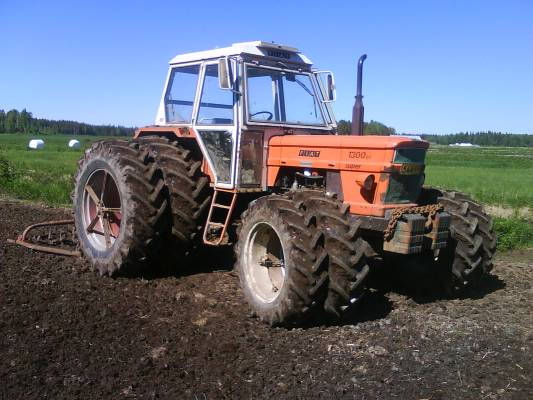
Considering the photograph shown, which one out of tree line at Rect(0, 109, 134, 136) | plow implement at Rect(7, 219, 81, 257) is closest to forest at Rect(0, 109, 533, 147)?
tree line at Rect(0, 109, 134, 136)

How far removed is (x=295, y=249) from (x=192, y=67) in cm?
320

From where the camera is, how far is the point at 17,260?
716 centimetres

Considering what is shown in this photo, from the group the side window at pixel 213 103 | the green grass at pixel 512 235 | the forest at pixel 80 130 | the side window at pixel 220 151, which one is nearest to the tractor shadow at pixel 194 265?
the side window at pixel 220 151

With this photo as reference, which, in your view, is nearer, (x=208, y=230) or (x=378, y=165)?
(x=378, y=165)

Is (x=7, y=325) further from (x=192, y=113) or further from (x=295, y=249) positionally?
(x=192, y=113)

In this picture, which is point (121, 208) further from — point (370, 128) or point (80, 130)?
point (80, 130)

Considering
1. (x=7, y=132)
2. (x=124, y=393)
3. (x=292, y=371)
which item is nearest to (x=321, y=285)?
(x=292, y=371)

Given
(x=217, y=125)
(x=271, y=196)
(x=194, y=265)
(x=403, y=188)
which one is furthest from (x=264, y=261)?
(x=194, y=265)

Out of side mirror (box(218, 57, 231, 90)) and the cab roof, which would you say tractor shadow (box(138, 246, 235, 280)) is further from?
the cab roof

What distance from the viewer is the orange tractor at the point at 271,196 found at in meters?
4.88

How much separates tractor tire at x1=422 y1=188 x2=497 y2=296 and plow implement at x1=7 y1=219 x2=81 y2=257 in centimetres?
441

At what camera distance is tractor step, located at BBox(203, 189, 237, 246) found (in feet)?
20.8

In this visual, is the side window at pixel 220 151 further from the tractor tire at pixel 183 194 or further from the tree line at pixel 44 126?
the tree line at pixel 44 126

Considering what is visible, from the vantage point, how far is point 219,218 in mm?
6828
